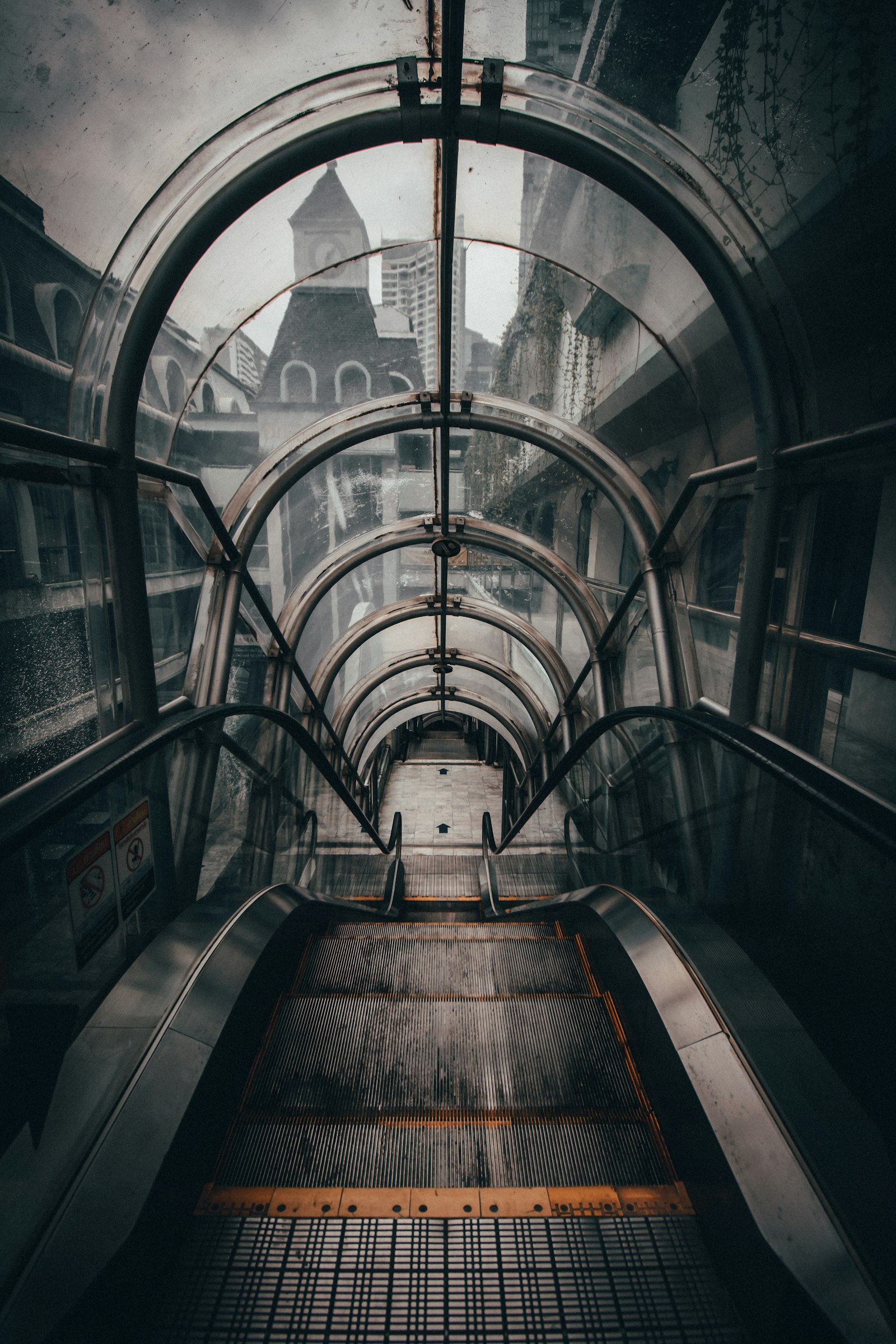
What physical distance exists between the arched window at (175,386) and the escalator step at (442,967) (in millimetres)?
3841

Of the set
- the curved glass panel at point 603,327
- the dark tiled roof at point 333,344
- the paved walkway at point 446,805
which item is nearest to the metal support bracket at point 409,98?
the curved glass panel at point 603,327

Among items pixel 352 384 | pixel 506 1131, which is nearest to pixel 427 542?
pixel 352 384

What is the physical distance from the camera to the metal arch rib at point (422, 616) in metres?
10.6

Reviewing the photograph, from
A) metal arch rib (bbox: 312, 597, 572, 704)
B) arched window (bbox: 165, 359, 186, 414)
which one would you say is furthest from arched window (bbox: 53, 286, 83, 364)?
metal arch rib (bbox: 312, 597, 572, 704)

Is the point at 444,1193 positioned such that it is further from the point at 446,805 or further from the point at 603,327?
the point at 446,805

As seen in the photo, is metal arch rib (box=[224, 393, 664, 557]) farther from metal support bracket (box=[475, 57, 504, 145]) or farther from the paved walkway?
the paved walkway

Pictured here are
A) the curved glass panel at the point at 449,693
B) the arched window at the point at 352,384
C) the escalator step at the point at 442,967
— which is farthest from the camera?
the curved glass panel at the point at 449,693

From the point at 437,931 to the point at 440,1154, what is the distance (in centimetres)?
278

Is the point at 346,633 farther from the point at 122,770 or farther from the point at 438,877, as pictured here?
the point at 122,770

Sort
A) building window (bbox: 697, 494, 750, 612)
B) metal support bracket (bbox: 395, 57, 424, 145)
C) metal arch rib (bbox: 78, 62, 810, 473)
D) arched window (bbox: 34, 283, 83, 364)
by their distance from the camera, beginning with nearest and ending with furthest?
arched window (bbox: 34, 283, 83, 364) < metal support bracket (bbox: 395, 57, 424, 145) < metal arch rib (bbox: 78, 62, 810, 473) < building window (bbox: 697, 494, 750, 612)

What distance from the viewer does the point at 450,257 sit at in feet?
15.4

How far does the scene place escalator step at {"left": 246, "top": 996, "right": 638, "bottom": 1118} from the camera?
2553mm

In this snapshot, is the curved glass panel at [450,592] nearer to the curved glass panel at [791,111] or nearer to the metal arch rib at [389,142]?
the metal arch rib at [389,142]

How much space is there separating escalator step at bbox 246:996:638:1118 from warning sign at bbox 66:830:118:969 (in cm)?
92
